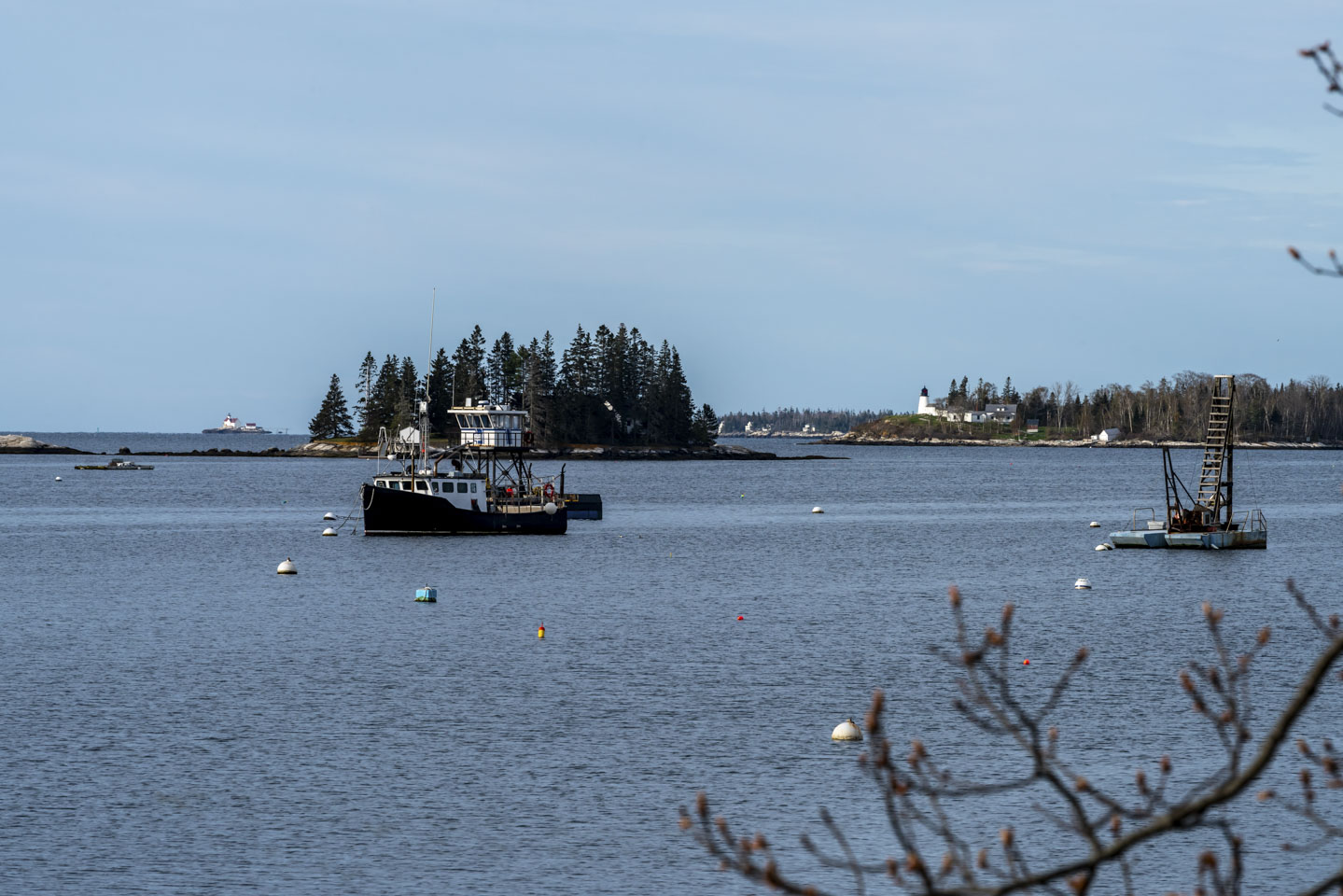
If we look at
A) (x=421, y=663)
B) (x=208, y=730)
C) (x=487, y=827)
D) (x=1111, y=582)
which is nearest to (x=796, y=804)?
(x=487, y=827)

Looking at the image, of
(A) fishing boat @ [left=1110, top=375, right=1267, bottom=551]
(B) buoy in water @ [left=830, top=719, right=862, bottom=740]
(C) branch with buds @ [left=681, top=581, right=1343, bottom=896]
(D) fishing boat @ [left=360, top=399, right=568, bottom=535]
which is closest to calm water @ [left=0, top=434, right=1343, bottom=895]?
(B) buoy in water @ [left=830, top=719, right=862, bottom=740]

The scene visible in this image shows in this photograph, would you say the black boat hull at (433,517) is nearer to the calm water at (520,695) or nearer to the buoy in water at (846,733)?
the calm water at (520,695)

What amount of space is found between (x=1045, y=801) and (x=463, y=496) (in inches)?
2371

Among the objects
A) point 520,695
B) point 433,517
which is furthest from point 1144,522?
point 520,695

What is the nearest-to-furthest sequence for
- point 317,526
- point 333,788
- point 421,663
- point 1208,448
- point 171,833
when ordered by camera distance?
point 171,833, point 333,788, point 421,663, point 1208,448, point 317,526

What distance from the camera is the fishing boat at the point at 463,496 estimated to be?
267ft

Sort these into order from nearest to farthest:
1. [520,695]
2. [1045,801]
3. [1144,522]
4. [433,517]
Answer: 1. [1045,801]
2. [520,695]
3. [433,517]
4. [1144,522]

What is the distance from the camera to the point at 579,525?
316 feet

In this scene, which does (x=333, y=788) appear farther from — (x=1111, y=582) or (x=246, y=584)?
(x=1111, y=582)

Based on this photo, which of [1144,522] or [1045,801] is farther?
[1144,522]

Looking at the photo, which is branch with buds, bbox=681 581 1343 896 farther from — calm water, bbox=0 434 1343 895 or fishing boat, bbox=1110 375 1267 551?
fishing boat, bbox=1110 375 1267 551

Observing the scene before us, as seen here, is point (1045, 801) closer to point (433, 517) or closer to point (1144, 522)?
point (433, 517)

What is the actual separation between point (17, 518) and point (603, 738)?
88.4 metres

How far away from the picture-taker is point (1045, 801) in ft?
82.7
